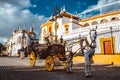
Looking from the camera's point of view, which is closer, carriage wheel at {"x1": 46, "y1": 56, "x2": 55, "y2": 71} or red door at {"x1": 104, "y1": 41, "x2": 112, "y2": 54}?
carriage wheel at {"x1": 46, "y1": 56, "x2": 55, "y2": 71}

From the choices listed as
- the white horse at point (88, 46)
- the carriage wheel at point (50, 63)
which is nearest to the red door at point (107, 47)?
the carriage wheel at point (50, 63)

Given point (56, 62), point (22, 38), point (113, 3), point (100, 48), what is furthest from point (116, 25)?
point (22, 38)

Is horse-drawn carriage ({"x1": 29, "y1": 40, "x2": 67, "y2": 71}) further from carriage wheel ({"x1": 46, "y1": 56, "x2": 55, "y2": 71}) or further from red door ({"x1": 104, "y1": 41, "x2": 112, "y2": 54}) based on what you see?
red door ({"x1": 104, "y1": 41, "x2": 112, "y2": 54})

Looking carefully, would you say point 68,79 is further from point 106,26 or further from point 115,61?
point 106,26

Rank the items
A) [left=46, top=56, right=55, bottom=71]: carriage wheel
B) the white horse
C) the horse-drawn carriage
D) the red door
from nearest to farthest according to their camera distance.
Answer: the white horse, [left=46, top=56, right=55, bottom=71]: carriage wheel, the horse-drawn carriage, the red door

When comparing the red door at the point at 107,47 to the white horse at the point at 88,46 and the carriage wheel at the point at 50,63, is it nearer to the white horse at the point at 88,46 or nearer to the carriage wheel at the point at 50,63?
the carriage wheel at the point at 50,63

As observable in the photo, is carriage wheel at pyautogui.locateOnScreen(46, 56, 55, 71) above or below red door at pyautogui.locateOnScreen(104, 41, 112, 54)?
below

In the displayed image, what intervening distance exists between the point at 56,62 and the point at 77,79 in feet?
13.5

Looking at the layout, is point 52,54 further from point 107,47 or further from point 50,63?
point 107,47

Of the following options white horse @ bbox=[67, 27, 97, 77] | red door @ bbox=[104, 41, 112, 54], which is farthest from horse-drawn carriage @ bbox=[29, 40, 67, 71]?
red door @ bbox=[104, 41, 112, 54]

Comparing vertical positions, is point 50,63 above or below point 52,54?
below

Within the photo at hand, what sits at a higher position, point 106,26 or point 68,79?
point 106,26

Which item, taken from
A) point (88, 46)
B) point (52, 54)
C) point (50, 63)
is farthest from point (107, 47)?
point (88, 46)

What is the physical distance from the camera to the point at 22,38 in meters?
72.9
